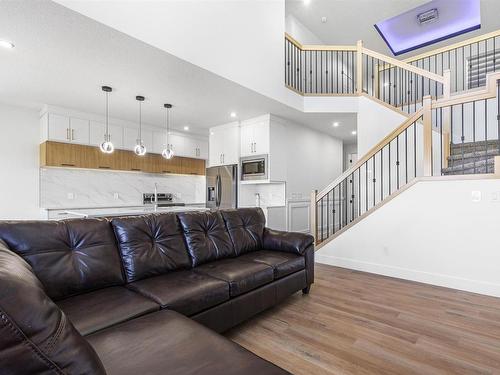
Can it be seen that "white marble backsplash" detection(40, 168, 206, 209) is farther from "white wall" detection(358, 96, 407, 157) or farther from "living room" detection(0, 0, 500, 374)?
"white wall" detection(358, 96, 407, 157)

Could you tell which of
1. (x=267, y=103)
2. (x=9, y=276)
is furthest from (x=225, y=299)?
(x=267, y=103)

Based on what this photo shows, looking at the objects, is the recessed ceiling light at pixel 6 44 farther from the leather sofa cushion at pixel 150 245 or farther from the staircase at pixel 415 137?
the staircase at pixel 415 137

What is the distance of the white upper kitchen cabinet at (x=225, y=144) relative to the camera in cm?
562

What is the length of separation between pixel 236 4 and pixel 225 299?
355cm

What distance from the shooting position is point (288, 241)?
2.94 meters

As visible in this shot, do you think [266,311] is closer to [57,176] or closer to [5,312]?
[5,312]

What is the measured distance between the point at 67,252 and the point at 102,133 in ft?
12.5

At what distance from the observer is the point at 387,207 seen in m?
3.58

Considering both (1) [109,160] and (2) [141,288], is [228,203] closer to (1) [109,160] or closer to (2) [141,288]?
(1) [109,160]

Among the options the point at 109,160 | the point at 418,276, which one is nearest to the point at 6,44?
the point at 109,160

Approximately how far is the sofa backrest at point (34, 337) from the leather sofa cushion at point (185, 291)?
3.29 ft

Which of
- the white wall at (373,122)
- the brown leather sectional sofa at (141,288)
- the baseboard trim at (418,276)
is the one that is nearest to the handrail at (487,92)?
the white wall at (373,122)

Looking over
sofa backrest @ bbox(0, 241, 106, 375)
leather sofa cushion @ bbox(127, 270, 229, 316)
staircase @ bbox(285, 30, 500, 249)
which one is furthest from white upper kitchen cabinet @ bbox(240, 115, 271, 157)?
sofa backrest @ bbox(0, 241, 106, 375)

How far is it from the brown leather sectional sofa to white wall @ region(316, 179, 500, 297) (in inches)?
50.9
